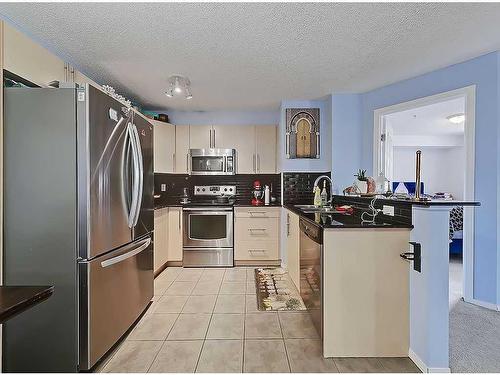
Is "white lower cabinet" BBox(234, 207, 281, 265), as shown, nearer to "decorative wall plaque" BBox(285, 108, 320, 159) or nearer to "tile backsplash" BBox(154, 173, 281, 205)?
"tile backsplash" BBox(154, 173, 281, 205)

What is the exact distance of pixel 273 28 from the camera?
1.99m

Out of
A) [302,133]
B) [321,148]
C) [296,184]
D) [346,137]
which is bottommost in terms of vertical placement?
[296,184]

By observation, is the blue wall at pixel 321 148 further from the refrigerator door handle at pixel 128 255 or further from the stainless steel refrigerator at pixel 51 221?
the stainless steel refrigerator at pixel 51 221

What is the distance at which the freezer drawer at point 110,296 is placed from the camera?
1665 mm

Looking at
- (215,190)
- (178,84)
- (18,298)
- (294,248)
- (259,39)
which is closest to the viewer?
(18,298)

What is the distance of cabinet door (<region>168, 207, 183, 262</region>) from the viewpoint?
12.9 ft

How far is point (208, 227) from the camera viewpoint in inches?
154

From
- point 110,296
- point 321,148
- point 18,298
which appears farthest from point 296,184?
point 18,298

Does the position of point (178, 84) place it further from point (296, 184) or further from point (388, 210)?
point (388, 210)

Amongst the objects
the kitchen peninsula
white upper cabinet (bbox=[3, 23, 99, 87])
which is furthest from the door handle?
white upper cabinet (bbox=[3, 23, 99, 87])

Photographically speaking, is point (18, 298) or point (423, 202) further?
Answer: point (423, 202)

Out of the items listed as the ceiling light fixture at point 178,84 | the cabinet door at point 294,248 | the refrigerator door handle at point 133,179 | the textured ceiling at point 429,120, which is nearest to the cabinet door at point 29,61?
the refrigerator door handle at point 133,179

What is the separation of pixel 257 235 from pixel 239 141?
1426 millimetres

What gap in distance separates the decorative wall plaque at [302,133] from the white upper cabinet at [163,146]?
1.69 meters
